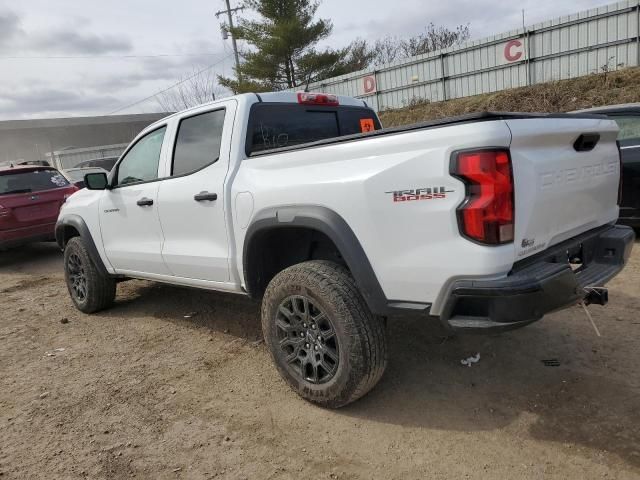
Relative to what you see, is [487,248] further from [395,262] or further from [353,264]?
[353,264]

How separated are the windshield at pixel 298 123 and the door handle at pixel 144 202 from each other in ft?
3.88

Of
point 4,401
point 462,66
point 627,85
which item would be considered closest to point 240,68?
point 462,66

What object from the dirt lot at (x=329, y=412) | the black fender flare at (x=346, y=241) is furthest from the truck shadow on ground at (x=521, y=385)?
the black fender flare at (x=346, y=241)

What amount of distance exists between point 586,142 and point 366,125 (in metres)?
Result: 1.95

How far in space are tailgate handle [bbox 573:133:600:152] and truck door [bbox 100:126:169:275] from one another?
3.04 metres

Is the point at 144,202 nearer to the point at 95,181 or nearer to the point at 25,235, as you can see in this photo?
the point at 95,181

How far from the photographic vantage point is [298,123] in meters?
3.92

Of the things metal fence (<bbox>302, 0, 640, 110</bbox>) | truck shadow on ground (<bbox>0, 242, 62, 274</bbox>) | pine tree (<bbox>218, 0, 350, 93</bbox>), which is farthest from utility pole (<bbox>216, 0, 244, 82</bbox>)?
truck shadow on ground (<bbox>0, 242, 62, 274</bbox>)

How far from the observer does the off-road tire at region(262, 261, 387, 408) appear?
279 cm

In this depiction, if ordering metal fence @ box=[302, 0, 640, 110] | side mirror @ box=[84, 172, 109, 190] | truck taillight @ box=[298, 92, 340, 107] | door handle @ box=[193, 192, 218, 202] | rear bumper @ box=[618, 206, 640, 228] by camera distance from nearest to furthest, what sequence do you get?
door handle @ box=[193, 192, 218, 202]
truck taillight @ box=[298, 92, 340, 107]
side mirror @ box=[84, 172, 109, 190]
rear bumper @ box=[618, 206, 640, 228]
metal fence @ box=[302, 0, 640, 110]

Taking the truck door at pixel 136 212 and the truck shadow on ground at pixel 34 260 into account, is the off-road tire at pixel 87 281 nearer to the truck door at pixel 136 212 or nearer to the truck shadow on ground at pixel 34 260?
the truck door at pixel 136 212

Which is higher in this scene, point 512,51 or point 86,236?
point 512,51

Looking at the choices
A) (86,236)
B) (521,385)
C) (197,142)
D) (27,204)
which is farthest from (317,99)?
(27,204)

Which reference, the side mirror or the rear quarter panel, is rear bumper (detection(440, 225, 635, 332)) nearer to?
the rear quarter panel
